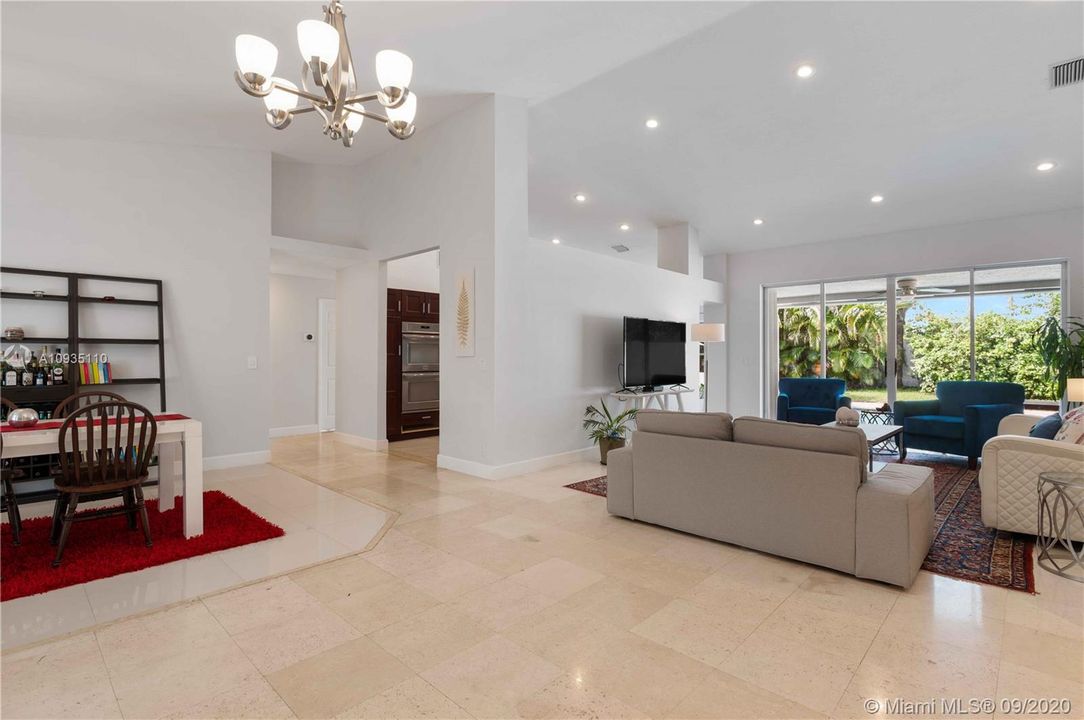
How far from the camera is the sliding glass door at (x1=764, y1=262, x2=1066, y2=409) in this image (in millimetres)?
6945

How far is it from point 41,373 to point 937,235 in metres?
10.4

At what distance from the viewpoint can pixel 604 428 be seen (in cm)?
558

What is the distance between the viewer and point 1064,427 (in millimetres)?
3508

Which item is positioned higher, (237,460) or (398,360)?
(398,360)

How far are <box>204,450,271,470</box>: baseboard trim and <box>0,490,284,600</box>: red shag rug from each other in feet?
4.39

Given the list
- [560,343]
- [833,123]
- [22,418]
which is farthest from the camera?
[560,343]

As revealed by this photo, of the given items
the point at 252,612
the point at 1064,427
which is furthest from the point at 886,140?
the point at 252,612

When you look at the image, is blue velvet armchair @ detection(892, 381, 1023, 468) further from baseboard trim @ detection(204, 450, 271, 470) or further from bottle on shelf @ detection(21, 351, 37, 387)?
bottle on shelf @ detection(21, 351, 37, 387)

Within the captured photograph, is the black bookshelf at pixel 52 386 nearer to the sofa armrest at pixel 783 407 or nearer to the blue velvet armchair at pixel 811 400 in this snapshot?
the sofa armrest at pixel 783 407

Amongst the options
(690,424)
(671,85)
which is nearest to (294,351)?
(671,85)

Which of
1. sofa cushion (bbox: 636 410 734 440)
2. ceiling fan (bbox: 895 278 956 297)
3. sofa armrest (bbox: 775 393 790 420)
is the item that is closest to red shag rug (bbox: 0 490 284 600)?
sofa cushion (bbox: 636 410 734 440)

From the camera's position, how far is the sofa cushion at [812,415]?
6.71m

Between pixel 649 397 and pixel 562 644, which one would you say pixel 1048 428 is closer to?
pixel 649 397

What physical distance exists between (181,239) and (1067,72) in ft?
24.3
